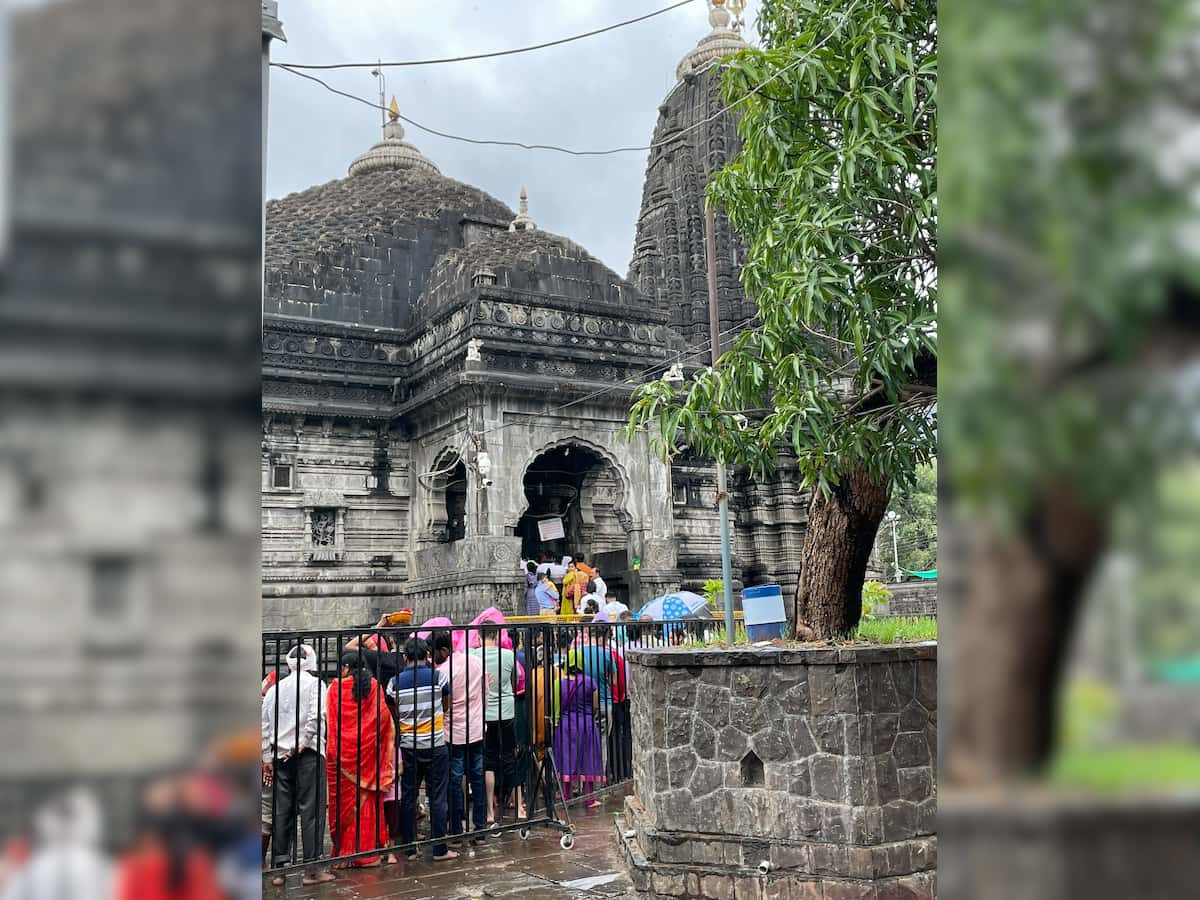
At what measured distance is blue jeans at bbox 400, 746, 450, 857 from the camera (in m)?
6.21

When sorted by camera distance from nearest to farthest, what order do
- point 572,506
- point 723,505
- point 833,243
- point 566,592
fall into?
point 833,243 → point 723,505 → point 566,592 → point 572,506

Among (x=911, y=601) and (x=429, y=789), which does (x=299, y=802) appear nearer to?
(x=429, y=789)

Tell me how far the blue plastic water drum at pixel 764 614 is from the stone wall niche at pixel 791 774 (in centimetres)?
163

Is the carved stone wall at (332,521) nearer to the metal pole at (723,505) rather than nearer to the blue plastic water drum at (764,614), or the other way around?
the metal pole at (723,505)

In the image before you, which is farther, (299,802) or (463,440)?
(463,440)

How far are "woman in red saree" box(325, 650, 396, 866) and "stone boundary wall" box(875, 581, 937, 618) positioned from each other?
682 inches

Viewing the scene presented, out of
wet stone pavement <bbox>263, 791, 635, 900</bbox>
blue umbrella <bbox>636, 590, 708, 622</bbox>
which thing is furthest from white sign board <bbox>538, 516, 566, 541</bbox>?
wet stone pavement <bbox>263, 791, 635, 900</bbox>

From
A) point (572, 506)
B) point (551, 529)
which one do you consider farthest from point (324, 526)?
point (572, 506)

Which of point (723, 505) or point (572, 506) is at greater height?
point (572, 506)

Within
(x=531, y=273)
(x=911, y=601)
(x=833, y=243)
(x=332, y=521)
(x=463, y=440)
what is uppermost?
(x=531, y=273)
